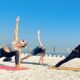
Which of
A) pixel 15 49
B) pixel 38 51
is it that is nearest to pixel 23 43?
pixel 15 49

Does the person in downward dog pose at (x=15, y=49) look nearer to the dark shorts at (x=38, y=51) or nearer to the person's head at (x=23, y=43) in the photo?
the person's head at (x=23, y=43)

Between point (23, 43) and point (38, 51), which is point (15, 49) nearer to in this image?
point (23, 43)

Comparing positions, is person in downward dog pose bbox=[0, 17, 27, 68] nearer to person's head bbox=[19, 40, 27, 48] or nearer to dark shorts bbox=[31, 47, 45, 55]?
person's head bbox=[19, 40, 27, 48]

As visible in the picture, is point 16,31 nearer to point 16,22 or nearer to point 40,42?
point 16,22

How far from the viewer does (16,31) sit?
16.2 m

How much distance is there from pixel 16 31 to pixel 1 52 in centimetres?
128

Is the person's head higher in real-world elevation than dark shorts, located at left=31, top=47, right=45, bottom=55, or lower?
higher

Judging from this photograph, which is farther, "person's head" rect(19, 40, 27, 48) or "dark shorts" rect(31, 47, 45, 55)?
"dark shorts" rect(31, 47, 45, 55)

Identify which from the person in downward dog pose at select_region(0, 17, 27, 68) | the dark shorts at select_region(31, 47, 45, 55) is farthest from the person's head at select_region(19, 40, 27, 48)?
the dark shorts at select_region(31, 47, 45, 55)

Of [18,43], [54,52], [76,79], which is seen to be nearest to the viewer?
[76,79]

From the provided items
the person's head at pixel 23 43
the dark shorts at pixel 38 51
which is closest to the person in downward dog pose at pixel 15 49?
the person's head at pixel 23 43

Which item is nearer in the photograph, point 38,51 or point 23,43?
point 23,43

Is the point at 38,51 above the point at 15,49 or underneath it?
underneath

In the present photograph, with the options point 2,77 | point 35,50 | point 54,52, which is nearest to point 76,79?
point 2,77
